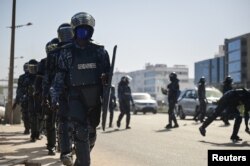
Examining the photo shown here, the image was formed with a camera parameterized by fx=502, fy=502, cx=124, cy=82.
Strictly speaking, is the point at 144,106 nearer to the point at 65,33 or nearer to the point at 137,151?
the point at 137,151

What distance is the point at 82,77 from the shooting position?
548 cm

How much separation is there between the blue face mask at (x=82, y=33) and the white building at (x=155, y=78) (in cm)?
16144

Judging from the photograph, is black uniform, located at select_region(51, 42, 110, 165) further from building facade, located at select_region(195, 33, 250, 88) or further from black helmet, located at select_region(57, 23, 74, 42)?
building facade, located at select_region(195, 33, 250, 88)

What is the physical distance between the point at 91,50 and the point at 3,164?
322cm

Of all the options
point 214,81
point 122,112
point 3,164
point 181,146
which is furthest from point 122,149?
point 214,81

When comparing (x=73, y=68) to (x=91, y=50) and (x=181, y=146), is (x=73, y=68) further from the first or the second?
(x=181, y=146)

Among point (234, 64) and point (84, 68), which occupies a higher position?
point (234, 64)

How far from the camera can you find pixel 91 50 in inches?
221

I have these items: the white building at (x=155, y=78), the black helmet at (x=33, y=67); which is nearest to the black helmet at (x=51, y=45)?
the black helmet at (x=33, y=67)

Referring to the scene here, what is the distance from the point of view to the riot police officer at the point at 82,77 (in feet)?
A: 17.8

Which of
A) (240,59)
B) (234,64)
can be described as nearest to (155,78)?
(234,64)

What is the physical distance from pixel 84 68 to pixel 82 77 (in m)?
0.10

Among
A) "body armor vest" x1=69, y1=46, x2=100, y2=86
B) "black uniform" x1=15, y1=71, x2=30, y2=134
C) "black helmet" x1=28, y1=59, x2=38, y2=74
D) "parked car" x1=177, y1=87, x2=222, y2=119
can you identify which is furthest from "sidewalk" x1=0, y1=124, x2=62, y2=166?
"parked car" x1=177, y1=87, x2=222, y2=119

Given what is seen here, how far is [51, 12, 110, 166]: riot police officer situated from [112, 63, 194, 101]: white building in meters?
161
